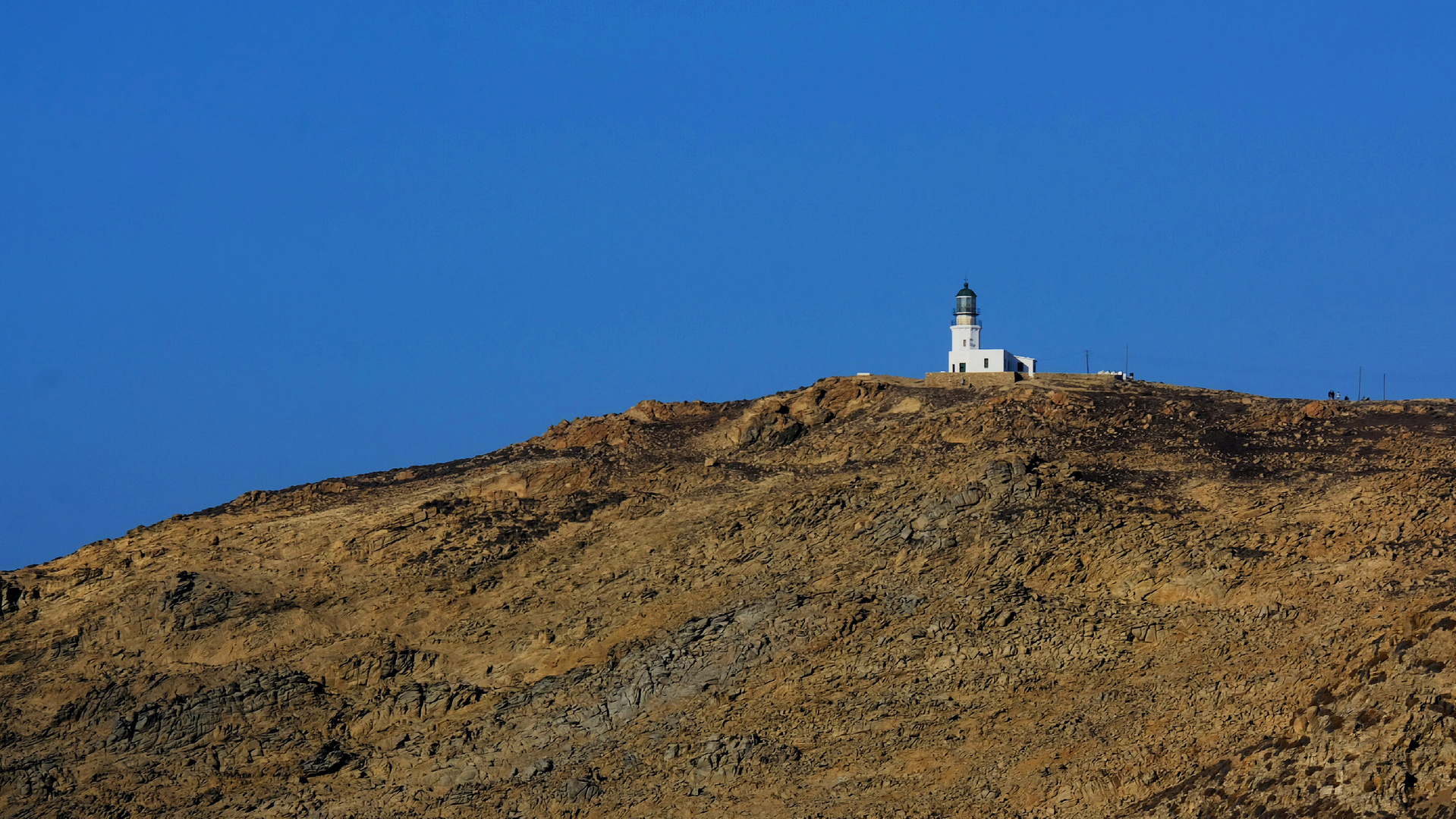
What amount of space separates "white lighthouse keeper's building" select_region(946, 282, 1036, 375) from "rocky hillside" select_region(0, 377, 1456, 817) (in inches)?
93.7

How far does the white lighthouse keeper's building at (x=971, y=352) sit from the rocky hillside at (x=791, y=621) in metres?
2.38

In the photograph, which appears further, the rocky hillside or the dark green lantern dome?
the dark green lantern dome

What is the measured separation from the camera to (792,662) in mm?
46312

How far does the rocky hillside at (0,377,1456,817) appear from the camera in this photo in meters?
40.3

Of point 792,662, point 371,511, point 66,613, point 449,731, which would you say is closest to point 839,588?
point 792,662

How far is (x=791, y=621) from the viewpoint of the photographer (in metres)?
47.4

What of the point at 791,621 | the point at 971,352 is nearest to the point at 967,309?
the point at 971,352

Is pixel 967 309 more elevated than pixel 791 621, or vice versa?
pixel 967 309

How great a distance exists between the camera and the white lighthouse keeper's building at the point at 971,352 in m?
60.8

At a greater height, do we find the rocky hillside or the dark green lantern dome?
the dark green lantern dome

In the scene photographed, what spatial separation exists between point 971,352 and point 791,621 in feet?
56.6

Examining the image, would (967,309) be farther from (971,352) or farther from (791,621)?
(791,621)

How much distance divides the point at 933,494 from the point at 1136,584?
7.32m

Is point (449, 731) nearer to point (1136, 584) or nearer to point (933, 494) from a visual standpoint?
point (933, 494)
